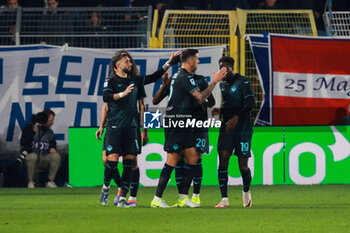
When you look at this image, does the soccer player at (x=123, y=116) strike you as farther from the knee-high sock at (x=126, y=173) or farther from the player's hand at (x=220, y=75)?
the player's hand at (x=220, y=75)

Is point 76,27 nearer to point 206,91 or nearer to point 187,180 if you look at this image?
point 187,180

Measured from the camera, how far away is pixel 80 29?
16.9 metres

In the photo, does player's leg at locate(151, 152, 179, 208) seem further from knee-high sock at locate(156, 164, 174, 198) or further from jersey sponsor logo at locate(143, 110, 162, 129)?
jersey sponsor logo at locate(143, 110, 162, 129)

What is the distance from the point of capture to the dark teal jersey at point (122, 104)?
34.1ft

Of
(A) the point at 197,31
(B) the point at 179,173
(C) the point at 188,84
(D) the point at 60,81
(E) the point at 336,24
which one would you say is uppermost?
(E) the point at 336,24

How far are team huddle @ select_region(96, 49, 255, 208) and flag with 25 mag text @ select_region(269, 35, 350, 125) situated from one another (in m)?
5.53

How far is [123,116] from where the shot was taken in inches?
409

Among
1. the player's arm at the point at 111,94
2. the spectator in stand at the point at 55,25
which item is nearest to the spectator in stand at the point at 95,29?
the spectator in stand at the point at 55,25

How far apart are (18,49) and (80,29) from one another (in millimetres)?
1298

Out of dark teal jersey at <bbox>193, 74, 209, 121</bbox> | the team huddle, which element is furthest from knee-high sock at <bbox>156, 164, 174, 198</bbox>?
dark teal jersey at <bbox>193, 74, 209, 121</bbox>

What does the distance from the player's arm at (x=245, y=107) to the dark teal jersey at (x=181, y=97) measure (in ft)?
1.90

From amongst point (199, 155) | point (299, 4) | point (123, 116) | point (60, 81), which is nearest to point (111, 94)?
point (123, 116)

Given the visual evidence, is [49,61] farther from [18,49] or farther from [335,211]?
[335,211]

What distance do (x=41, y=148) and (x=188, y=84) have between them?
628 centimetres
